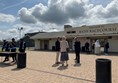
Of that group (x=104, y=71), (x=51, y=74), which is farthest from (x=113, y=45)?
(x=104, y=71)

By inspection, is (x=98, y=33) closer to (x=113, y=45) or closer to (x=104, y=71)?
(x=113, y=45)

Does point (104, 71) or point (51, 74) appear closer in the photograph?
point (104, 71)

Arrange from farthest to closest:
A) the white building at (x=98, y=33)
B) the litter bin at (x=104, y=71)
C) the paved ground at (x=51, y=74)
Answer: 1. the white building at (x=98, y=33)
2. the paved ground at (x=51, y=74)
3. the litter bin at (x=104, y=71)

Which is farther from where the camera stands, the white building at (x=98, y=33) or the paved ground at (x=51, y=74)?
the white building at (x=98, y=33)

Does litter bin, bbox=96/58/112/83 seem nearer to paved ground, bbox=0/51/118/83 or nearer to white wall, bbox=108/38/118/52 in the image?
paved ground, bbox=0/51/118/83

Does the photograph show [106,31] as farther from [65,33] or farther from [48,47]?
[48,47]

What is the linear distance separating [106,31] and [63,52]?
717 inches

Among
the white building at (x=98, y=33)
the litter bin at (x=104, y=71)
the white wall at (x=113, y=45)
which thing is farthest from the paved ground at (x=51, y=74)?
the white wall at (x=113, y=45)

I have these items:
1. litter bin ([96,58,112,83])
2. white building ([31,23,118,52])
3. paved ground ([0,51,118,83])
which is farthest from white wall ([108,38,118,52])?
litter bin ([96,58,112,83])

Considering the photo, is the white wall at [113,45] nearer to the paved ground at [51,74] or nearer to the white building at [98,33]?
the white building at [98,33]

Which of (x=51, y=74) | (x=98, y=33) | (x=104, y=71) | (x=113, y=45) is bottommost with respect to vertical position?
(x=51, y=74)

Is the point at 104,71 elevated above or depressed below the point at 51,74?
above

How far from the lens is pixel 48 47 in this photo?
40.4 m

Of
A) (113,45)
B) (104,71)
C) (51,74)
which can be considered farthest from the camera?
(113,45)
